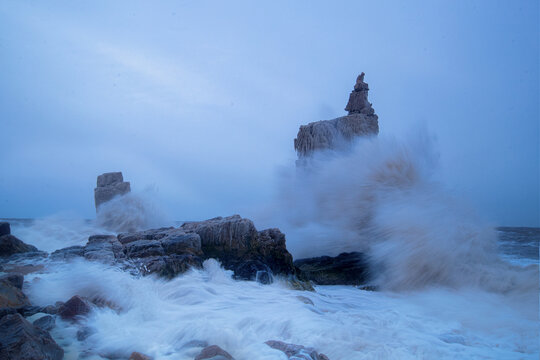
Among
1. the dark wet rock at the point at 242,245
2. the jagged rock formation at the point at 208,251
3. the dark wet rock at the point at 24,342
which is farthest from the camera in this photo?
the dark wet rock at the point at 242,245

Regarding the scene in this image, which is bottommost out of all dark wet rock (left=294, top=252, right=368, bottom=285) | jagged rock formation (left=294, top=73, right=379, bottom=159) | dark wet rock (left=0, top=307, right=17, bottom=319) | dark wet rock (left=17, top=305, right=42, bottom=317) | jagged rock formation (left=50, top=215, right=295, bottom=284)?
dark wet rock (left=294, top=252, right=368, bottom=285)

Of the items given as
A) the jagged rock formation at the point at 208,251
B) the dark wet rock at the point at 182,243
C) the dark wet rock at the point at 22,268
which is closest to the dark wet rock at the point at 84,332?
the jagged rock formation at the point at 208,251

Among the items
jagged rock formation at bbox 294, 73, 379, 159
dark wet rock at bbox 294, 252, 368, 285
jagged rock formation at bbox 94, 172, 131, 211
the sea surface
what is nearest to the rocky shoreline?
dark wet rock at bbox 294, 252, 368, 285

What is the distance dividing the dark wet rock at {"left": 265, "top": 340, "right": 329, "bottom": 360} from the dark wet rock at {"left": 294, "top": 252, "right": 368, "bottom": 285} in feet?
12.0

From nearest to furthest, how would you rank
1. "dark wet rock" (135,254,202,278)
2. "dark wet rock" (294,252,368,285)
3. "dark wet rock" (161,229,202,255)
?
"dark wet rock" (135,254,202,278) < "dark wet rock" (161,229,202,255) < "dark wet rock" (294,252,368,285)

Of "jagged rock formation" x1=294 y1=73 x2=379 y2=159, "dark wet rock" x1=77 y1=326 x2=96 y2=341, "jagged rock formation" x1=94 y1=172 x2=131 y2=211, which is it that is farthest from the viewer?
"jagged rock formation" x1=94 y1=172 x2=131 y2=211

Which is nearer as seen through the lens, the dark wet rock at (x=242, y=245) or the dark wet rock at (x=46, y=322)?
the dark wet rock at (x=46, y=322)

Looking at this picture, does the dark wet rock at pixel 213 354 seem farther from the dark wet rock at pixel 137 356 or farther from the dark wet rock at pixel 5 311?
the dark wet rock at pixel 5 311

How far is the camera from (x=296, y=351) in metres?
2.70

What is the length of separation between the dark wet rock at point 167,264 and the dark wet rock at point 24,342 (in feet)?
6.73

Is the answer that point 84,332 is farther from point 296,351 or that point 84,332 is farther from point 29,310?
point 296,351

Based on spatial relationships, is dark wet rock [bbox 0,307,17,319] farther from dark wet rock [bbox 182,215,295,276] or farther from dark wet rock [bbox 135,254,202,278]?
dark wet rock [bbox 182,215,295,276]

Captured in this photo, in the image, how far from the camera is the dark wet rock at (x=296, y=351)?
2.62m

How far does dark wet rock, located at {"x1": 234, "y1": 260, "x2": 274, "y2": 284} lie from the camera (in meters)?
5.29
